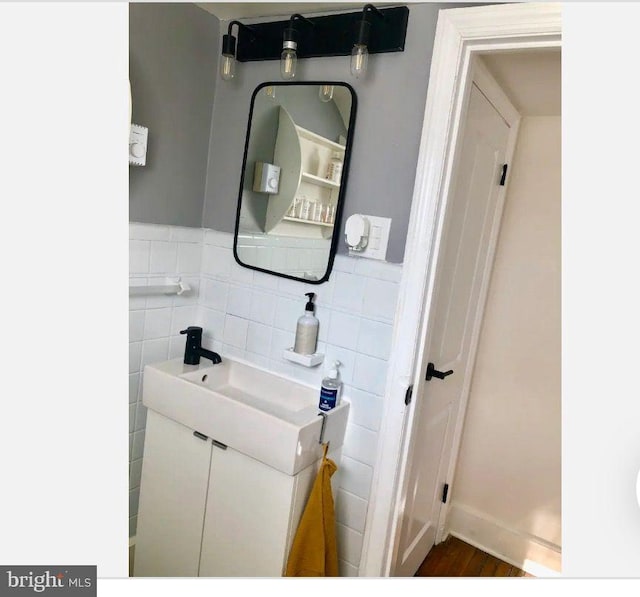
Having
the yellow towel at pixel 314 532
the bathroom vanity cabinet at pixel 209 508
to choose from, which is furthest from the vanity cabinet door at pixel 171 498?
the yellow towel at pixel 314 532

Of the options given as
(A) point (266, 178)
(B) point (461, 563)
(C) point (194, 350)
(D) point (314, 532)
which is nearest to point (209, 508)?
(D) point (314, 532)

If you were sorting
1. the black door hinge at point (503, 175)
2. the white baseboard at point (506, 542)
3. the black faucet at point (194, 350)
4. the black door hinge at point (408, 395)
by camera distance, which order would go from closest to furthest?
the black door hinge at point (408, 395)
the black faucet at point (194, 350)
the black door hinge at point (503, 175)
the white baseboard at point (506, 542)

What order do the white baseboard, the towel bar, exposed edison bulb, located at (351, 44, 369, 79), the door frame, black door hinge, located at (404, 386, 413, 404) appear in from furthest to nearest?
the white baseboard
the towel bar
black door hinge, located at (404, 386, 413, 404)
exposed edison bulb, located at (351, 44, 369, 79)
the door frame

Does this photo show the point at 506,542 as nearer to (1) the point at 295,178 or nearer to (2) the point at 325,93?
(1) the point at 295,178

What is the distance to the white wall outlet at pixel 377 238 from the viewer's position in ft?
4.75

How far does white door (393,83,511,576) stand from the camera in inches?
61.4

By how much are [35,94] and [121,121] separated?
115 mm

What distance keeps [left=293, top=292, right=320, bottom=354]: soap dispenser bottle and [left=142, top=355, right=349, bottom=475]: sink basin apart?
158mm

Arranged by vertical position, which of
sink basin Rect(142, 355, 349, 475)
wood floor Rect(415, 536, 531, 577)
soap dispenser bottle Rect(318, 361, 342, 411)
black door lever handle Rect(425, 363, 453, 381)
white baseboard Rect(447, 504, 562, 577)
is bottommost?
wood floor Rect(415, 536, 531, 577)

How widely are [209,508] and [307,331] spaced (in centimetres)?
68

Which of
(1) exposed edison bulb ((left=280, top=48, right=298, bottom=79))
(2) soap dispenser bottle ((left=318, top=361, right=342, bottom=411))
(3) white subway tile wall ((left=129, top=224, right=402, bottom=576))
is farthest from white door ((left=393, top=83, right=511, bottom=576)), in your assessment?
(1) exposed edison bulb ((left=280, top=48, right=298, bottom=79))

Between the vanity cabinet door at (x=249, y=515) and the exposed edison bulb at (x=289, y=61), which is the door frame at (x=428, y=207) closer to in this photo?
the vanity cabinet door at (x=249, y=515)

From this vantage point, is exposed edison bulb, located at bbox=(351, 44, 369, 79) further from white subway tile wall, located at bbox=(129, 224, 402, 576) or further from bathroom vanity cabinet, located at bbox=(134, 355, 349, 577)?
bathroom vanity cabinet, located at bbox=(134, 355, 349, 577)

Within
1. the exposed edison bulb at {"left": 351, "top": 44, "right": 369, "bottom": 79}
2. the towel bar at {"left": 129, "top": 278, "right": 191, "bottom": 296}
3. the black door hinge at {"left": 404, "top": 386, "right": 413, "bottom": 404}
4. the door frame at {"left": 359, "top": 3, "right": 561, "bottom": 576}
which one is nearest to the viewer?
the door frame at {"left": 359, "top": 3, "right": 561, "bottom": 576}
